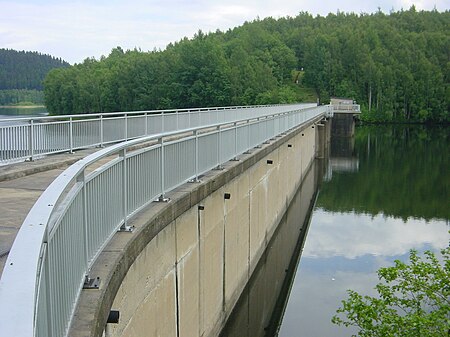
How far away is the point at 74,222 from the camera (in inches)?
175

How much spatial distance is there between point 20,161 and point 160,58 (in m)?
111

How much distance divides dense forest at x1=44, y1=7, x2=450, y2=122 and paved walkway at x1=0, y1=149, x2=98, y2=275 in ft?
282

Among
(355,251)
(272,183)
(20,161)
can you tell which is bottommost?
(355,251)

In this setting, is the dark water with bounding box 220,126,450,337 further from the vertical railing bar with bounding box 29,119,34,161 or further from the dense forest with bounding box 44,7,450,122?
the dense forest with bounding box 44,7,450,122

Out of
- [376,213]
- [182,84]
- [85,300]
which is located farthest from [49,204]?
[182,84]

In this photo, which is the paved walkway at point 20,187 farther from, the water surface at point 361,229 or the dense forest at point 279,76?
the dense forest at point 279,76

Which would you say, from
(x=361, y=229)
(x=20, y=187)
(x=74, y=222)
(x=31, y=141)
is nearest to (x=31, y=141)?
(x=31, y=141)

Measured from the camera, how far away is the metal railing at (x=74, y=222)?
7.04ft

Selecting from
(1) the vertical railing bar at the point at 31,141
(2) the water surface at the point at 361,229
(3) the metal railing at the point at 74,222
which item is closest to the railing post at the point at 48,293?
(3) the metal railing at the point at 74,222

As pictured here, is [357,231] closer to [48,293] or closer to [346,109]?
[48,293]

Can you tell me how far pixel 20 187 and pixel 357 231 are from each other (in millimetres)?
17510

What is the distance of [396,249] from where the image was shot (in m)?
21.3

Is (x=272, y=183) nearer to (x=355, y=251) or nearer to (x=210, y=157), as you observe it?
(x=355, y=251)

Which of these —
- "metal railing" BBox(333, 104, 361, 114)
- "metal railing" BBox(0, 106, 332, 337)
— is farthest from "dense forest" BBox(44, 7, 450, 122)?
"metal railing" BBox(0, 106, 332, 337)
